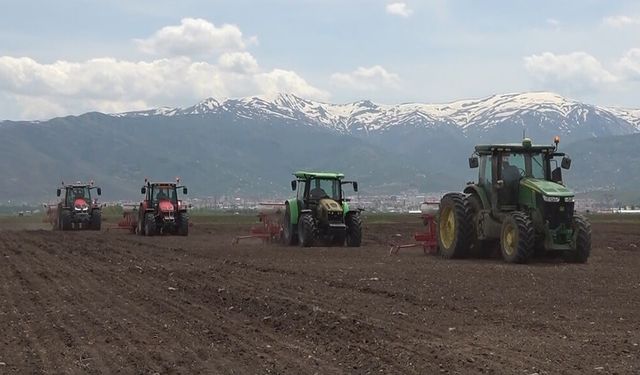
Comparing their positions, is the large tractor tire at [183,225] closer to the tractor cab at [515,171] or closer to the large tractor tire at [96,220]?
the large tractor tire at [96,220]

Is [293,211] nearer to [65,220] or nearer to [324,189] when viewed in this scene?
[324,189]

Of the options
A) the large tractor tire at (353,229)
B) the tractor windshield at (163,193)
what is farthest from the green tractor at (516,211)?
the tractor windshield at (163,193)

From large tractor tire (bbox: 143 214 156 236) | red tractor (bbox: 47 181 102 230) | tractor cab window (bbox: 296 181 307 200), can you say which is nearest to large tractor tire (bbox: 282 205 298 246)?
tractor cab window (bbox: 296 181 307 200)

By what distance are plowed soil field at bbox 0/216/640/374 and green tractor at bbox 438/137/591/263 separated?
0.59 metres

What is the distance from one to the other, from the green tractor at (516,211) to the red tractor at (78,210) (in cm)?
2550

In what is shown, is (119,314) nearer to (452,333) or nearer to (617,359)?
(452,333)

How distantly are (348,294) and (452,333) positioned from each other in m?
3.87

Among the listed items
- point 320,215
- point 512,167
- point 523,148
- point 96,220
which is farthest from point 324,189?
point 96,220

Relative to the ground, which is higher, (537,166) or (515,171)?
(537,166)

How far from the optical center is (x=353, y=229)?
28.8 metres

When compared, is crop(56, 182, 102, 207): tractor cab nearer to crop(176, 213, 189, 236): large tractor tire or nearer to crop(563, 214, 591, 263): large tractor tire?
crop(176, 213, 189, 236): large tractor tire

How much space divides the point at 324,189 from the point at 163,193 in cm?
1172

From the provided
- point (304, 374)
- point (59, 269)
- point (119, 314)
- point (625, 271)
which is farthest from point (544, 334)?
point (59, 269)

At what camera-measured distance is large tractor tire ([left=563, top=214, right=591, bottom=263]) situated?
20.8 m
